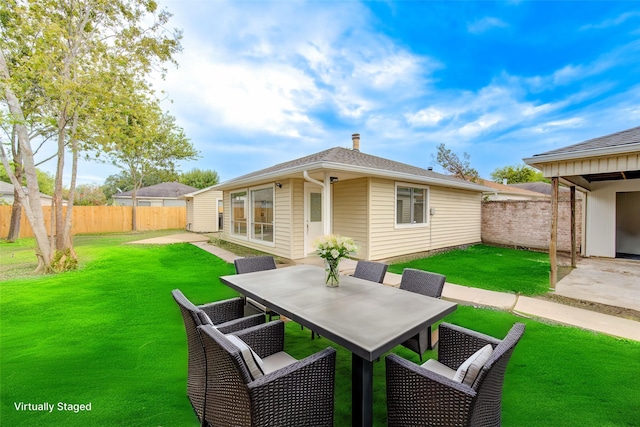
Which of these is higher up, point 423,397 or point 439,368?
point 423,397

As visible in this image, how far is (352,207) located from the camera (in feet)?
25.2

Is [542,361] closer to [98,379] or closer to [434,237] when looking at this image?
[98,379]

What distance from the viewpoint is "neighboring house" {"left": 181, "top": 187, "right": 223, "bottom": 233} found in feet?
54.5

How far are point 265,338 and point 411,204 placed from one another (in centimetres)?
726

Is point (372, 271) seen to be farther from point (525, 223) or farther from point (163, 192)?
point (163, 192)

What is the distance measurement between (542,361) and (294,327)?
109 inches

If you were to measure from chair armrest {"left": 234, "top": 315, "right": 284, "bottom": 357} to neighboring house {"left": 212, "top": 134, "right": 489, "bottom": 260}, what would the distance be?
162 inches

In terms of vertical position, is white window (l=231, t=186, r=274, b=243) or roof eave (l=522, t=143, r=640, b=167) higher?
roof eave (l=522, t=143, r=640, b=167)

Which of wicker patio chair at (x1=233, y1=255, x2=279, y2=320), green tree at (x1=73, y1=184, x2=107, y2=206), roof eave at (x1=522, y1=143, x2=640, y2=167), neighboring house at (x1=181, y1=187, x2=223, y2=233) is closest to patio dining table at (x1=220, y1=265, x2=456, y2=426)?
wicker patio chair at (x1=233, y1=255, x2=279, y2=320)

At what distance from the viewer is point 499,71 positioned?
10.9 metres

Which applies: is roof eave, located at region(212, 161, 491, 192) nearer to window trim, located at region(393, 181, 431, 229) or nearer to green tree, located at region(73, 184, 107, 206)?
window trim, located at region(393, 181, 431, 229)

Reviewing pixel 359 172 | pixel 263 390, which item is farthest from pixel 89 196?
pixel 263 390

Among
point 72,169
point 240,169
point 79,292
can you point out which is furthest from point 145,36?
point 240,169

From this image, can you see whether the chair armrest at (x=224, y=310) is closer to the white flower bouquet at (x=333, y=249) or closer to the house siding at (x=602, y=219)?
the white flower bouquet at (x=333, y=249)
